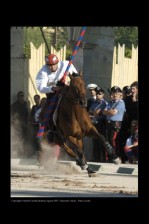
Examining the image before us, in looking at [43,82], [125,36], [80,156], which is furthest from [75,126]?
[125,36]

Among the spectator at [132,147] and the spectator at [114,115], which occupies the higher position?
the spectator at [114,115]

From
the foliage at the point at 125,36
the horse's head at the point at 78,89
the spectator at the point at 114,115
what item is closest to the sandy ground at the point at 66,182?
the spectator at the point at 114,115

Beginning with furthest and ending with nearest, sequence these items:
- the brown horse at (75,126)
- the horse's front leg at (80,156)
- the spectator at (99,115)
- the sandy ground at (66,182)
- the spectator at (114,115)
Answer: the spectator at (99,115)
the spectator at (114,115)
the brown horse at (75,126)
the horse's front leg at (80,156)
the sandy ground at (66,182)

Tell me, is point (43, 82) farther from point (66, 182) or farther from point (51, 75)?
point (66, 182)

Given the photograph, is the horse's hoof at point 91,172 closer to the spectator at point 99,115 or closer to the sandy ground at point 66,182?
the sandy ground at point 66,182

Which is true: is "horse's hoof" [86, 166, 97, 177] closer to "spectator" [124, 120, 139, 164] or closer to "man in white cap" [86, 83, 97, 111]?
"spectator" [124, 120, 139, 164]

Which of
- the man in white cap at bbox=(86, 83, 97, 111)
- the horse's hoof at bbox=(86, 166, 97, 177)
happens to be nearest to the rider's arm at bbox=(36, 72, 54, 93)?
the man in white cap at bbox=(86, 83, 97, 111)

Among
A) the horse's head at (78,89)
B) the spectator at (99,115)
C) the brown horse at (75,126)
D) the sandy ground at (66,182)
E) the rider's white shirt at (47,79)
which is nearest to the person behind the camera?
the sandy ground at (66,182)

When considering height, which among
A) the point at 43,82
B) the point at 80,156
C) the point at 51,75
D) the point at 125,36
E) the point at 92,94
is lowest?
the point at 80,156

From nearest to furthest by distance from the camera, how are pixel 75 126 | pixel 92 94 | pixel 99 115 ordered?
pixel 75 126 < pixel 99 115 < pixel 92 94

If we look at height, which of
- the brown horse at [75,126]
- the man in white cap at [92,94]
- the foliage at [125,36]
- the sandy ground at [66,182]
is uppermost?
the foliage at [125,36]

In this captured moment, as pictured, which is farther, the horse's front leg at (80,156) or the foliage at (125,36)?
the foliage at (125,36)

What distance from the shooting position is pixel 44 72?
703 inches

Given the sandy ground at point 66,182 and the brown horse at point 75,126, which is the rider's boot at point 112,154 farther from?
the sandy ground at point 66,182
